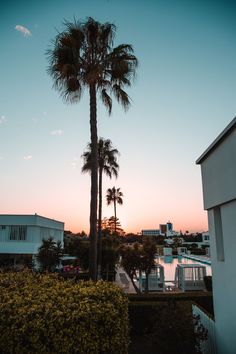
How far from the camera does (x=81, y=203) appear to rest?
66.1ft

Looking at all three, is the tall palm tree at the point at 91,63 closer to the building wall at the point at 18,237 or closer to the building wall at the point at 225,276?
the building wall at the point at 225,276

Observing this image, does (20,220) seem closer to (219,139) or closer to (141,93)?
(141,93)

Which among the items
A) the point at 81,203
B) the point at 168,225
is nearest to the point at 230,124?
the point at 81,203

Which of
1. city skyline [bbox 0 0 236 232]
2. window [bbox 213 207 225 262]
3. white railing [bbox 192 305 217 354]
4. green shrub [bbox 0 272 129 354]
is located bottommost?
white railing [bbox 192 305 217 354]

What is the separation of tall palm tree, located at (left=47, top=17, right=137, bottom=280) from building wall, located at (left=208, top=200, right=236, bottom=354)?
15.9 feet

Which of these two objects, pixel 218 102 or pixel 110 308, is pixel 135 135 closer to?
pixel 218 102

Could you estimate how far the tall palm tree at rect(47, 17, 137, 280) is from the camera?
972cm

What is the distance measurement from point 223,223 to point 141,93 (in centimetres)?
741

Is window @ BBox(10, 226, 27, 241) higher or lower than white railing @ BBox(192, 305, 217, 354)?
higher

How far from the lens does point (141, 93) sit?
1080cm

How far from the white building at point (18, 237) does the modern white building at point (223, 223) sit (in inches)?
954

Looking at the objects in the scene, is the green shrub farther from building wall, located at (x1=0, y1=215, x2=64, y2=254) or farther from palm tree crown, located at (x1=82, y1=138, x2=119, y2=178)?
building wall, located at (x1=0, y1=215, x2=64, y2=254)

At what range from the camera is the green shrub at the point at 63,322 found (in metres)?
3.24

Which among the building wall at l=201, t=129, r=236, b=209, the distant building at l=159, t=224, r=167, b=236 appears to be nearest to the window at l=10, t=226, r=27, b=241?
the building wall at l=201, t=129, r=236, b=209
